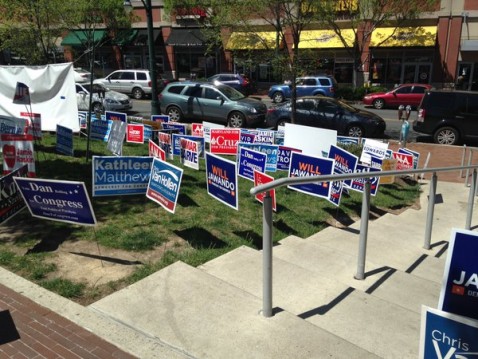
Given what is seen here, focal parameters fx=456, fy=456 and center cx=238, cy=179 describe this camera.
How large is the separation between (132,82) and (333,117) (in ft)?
53.2

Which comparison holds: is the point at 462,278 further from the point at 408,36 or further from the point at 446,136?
the point at 408,36

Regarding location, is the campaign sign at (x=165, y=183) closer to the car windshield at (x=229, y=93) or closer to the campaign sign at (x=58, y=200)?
the campaign sign at (x=58, y=200)

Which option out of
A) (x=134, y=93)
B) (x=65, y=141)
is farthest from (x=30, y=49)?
(x=65, y=141)

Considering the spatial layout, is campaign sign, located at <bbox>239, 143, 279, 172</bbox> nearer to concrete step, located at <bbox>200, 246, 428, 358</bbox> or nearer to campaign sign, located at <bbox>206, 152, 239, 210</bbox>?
campaign sign, located at <bbox>206, 152, 239, 210</bbox>

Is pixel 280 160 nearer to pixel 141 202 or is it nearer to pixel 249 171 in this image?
pixel 249 171

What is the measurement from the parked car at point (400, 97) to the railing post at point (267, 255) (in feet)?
76.3

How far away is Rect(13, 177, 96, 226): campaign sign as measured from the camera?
4.86 m

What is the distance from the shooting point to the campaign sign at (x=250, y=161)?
716 cm

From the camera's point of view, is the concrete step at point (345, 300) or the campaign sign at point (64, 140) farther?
the campaign sign at point (64, 140)

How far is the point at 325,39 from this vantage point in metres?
29.9

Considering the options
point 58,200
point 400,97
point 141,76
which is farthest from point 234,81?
point 58,200

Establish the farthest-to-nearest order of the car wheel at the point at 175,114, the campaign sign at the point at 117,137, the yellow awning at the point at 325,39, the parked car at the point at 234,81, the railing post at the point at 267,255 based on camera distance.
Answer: the yellow awning at the point at 325,39, the parked car at the point at 234,81, the car wheel at the point at 175,114, the campaign sign at the point at 117,137, the railing post at the point at 267,255

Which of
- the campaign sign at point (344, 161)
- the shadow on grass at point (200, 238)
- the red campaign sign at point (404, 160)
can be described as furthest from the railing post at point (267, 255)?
the red campaign sign at point (404, 160)

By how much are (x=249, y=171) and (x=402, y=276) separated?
10.8ft
